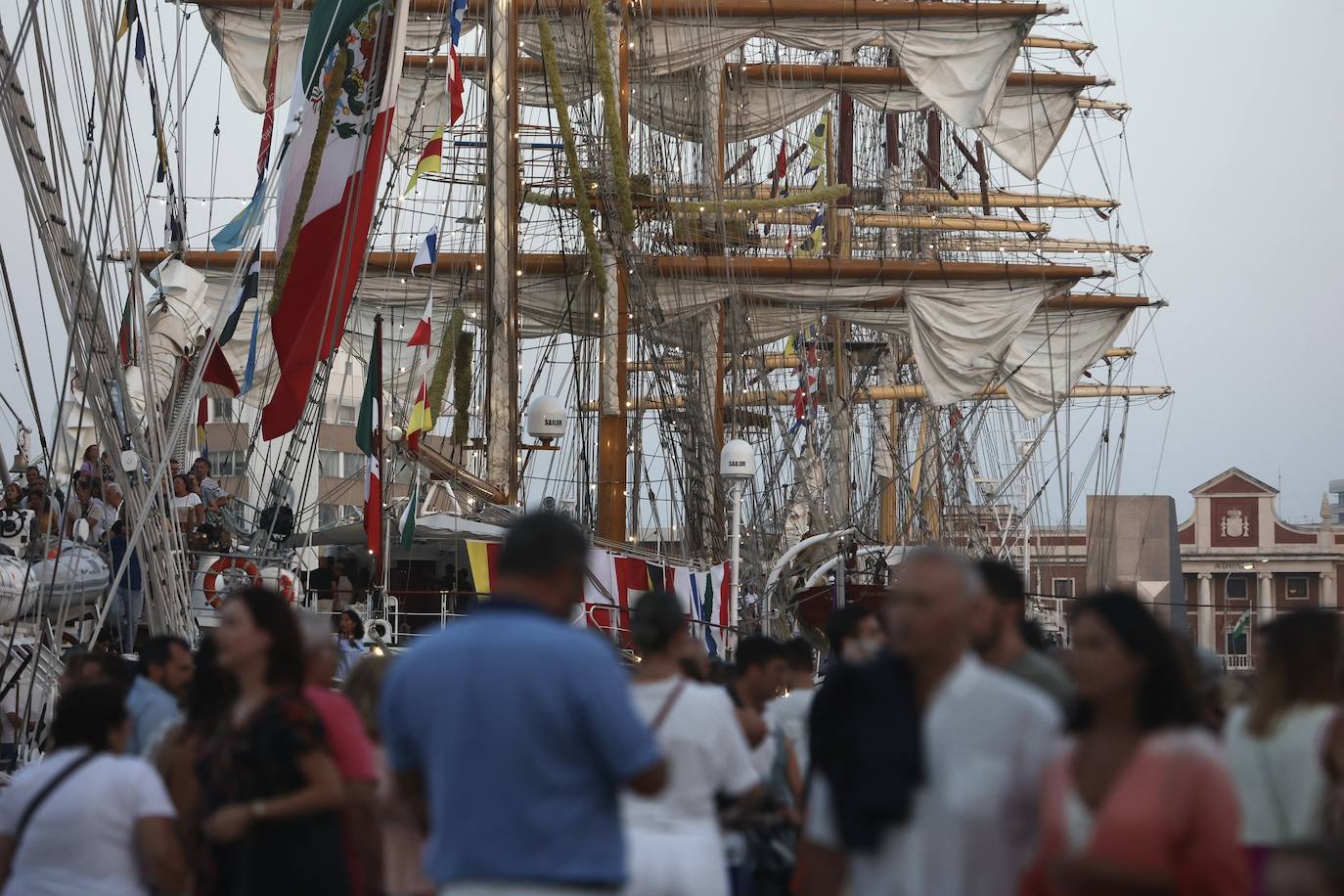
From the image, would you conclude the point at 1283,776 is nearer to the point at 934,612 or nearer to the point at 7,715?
the point at 934,612

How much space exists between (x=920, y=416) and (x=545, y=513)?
52880 millimetres

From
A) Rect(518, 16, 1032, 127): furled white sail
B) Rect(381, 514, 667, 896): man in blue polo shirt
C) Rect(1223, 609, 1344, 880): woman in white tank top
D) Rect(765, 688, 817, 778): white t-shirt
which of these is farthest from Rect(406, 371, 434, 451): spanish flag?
Rect(518, 16, 1032, 127): furled white sail

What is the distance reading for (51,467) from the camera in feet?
34.1

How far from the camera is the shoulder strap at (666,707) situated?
503 cm

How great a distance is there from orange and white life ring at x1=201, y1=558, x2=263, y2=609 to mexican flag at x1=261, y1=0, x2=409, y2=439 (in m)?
1.82

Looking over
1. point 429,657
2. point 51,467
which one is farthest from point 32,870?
point 51,467

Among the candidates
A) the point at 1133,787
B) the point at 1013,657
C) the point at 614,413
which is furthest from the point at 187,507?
the point at 614,413

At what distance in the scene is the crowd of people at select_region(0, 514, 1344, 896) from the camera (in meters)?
3.68

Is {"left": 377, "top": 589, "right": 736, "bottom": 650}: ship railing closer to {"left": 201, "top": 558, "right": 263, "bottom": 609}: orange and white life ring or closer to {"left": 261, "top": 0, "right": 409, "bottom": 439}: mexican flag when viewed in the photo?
{"left": 201, "top": 558, "right": 263, "bottom": 609}: orange and white life ring

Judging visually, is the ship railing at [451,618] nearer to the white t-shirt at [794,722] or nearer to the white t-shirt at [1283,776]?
the white t-shirt at [794,722]

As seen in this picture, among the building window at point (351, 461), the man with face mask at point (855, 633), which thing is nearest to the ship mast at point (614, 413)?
Answer: the man with face mask at point (855, 633)

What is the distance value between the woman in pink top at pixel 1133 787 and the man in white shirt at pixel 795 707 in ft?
8.36

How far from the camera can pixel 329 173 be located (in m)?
12.8

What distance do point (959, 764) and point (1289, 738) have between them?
1480 mm
